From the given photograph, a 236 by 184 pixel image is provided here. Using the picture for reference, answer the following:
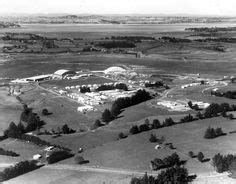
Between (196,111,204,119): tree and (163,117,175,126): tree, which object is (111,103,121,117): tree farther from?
(196,111,204,119): tree

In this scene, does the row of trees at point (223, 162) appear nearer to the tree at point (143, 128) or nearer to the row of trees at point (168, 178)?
the row of trees at point (168, 178)

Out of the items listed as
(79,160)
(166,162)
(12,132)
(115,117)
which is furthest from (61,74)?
(166,162)

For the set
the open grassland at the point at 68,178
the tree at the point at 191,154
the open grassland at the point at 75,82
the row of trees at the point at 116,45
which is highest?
the row of trees at the point at 116,45

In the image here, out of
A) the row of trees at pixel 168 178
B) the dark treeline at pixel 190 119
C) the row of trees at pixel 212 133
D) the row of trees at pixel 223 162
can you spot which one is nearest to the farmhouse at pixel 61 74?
the dark treeline at pixel 190 119

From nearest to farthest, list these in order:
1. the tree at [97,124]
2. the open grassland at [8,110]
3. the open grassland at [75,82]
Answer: the tree at [97,124], the open grassland at [8,110], the open grassland at [75,82]

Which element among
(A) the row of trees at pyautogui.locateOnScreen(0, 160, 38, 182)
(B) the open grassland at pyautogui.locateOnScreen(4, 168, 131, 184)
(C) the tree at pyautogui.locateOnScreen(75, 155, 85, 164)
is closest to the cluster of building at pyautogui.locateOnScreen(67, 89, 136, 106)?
(C) the tree at pyautogui.locateOnScreen(75, 155, 85, 164)

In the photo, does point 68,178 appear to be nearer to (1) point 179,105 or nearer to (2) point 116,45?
(1) point 179,105

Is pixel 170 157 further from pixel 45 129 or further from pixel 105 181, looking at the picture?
pixel 45 129
